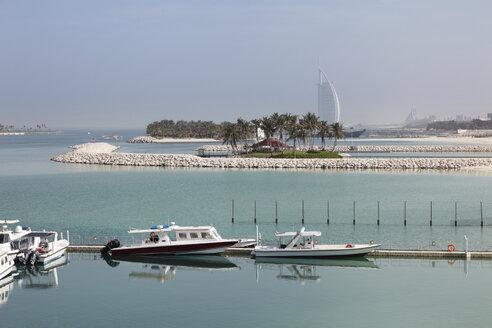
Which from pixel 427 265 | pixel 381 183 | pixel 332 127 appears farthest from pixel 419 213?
pixel 332 127

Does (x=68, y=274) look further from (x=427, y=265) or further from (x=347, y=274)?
(x=427, y=265)

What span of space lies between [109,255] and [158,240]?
3.11m

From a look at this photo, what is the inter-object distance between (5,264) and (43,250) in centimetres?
297

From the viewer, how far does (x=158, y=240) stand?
3634 cm

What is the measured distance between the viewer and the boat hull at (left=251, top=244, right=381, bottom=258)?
113ft

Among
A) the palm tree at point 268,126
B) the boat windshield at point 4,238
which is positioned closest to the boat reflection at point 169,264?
the boat windshield at point 4,238

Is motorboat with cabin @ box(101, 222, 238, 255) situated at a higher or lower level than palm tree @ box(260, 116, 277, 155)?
lower

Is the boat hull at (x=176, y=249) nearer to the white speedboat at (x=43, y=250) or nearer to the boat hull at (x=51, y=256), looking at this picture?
the boat hull at (x=51, y=256)

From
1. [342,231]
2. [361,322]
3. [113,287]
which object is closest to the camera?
[361,322]

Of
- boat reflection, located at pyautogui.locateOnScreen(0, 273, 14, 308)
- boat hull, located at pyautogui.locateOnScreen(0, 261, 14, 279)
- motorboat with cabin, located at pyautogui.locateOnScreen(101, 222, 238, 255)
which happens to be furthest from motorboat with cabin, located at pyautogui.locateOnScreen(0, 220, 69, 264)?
motorboat with cabin, located at pyautogui.locateOnScreen(101, 222, 238, 255)

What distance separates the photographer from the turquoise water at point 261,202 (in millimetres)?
43125

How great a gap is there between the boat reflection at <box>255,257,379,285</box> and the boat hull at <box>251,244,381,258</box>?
30 cm

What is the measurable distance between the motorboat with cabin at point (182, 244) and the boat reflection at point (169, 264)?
35 cm

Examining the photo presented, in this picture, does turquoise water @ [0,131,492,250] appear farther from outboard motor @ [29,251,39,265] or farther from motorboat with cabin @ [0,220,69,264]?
outboard motor @ [29,251,39,265]
